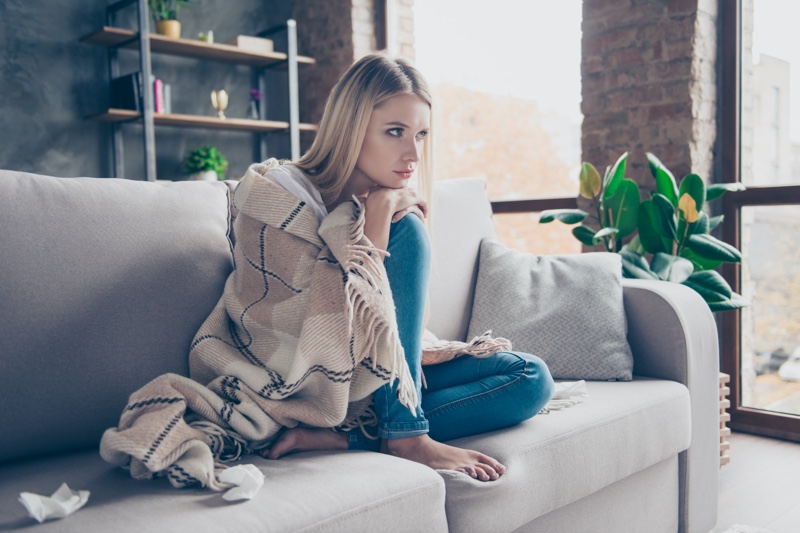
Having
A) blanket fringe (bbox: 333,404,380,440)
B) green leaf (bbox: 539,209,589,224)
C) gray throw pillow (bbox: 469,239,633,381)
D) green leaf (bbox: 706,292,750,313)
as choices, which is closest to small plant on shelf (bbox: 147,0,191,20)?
green leaf (bbox: 539,209,589,224)

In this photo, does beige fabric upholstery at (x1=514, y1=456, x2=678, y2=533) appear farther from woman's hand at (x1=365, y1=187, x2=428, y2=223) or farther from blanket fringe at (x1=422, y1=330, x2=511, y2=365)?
woman's hand at (x1=365, y1=187, x2=428, y2=223)

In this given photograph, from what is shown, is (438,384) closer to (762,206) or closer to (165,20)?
(762,206)

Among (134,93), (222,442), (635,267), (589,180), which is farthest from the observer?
(134,93)

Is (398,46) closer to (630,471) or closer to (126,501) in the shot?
(630,471)

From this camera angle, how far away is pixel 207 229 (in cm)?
151

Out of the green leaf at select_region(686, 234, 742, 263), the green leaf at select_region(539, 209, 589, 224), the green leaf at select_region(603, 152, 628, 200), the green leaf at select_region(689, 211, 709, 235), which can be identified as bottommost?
the green leaf at select_region(686, 234, 742, 263)

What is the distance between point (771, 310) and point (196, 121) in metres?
2.98

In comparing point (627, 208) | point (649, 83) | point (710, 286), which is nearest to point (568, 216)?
point (627, 208)

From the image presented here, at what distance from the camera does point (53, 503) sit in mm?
980

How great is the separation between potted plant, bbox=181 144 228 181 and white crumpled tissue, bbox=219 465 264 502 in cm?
315

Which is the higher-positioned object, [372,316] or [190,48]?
[190,48]

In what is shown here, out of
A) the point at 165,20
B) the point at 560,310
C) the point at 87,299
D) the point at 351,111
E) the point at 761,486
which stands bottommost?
the point at 761,486

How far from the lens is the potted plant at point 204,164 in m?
4.09

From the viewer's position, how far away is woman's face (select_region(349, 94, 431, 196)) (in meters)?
1.54
